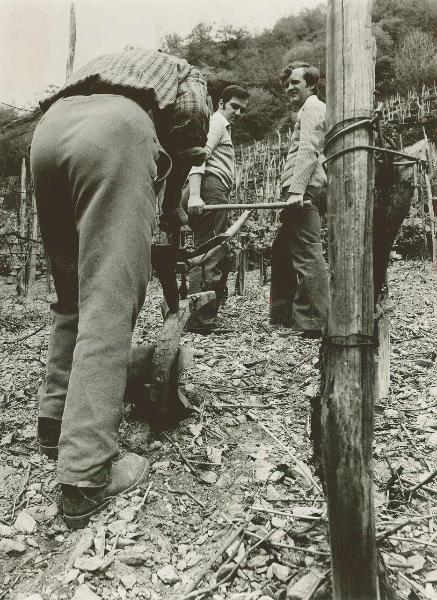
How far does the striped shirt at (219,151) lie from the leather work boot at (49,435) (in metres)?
3.20

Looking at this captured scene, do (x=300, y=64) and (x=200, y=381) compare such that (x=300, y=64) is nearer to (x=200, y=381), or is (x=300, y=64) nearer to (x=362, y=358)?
(x=200, y=381)

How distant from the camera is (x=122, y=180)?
71.4 inches

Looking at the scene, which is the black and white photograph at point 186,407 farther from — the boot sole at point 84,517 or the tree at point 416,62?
the tree at point 416,62

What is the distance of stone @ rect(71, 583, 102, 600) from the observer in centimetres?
147

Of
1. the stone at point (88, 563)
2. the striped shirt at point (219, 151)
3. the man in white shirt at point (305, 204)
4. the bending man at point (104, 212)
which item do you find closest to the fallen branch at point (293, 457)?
the bending man at point (104, 212)

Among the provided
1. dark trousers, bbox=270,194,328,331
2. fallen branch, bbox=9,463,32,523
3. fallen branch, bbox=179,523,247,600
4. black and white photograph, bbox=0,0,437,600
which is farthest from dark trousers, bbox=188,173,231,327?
fallen branch, bbox=179,523,247,600

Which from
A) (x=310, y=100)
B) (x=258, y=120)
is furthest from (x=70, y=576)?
(x=258, y=120)

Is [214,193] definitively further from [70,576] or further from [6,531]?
[70,576]

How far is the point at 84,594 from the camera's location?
1.48 m

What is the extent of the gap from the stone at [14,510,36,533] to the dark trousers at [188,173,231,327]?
3.04 m

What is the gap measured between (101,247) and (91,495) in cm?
90

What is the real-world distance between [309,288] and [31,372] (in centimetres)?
229

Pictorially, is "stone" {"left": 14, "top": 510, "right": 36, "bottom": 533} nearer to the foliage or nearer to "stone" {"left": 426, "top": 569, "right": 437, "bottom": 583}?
"stone" {"left": 426, "top": 569, "right": 437, "bottom": 583}

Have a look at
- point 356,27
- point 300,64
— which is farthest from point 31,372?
point 300,64
